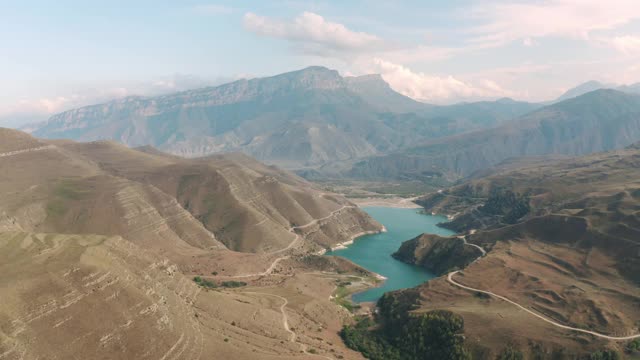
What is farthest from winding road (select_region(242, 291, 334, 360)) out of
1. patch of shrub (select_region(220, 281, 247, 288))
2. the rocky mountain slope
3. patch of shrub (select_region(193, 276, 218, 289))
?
the rocky mountain slope

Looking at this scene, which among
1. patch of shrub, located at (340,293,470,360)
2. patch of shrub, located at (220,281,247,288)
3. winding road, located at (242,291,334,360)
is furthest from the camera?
patch of shrub, located at (220,281,247,288)

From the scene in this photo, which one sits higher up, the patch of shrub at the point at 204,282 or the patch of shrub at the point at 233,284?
the patch of shrub at the point at 204,282

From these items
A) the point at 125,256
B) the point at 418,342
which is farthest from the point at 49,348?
the point at 418,342

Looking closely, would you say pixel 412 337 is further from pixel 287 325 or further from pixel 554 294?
pixel 554 294

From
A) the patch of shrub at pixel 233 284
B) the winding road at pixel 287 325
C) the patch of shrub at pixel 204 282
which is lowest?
the patch of shrub at pixel 233 284

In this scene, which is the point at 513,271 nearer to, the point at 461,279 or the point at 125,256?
the point at 461,279

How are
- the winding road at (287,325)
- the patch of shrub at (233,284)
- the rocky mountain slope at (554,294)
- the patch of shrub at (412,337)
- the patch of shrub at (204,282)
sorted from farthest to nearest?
the patch of shrub at (233,284)
the patch of shrub at (204,282)
the patch of shrub at (412,337)
the rocky mountain slope at (554,294)
the winding road at (287,325)

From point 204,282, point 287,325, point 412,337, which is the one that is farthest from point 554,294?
point 204,282

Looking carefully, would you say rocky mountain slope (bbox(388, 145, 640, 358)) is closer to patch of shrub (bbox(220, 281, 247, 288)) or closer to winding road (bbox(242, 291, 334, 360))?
winding road (bbox(242, 291, 334, 360))

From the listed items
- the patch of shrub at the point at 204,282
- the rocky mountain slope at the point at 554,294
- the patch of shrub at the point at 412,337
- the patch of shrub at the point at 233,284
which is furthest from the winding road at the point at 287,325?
the rocky mountain slope at the point at 554,294

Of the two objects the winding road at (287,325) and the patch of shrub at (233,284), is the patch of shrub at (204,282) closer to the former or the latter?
the patch of shrub at (233,284)

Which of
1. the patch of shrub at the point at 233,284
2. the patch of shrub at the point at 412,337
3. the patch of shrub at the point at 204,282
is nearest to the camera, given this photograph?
the patch of shrub at the point at 412,337
